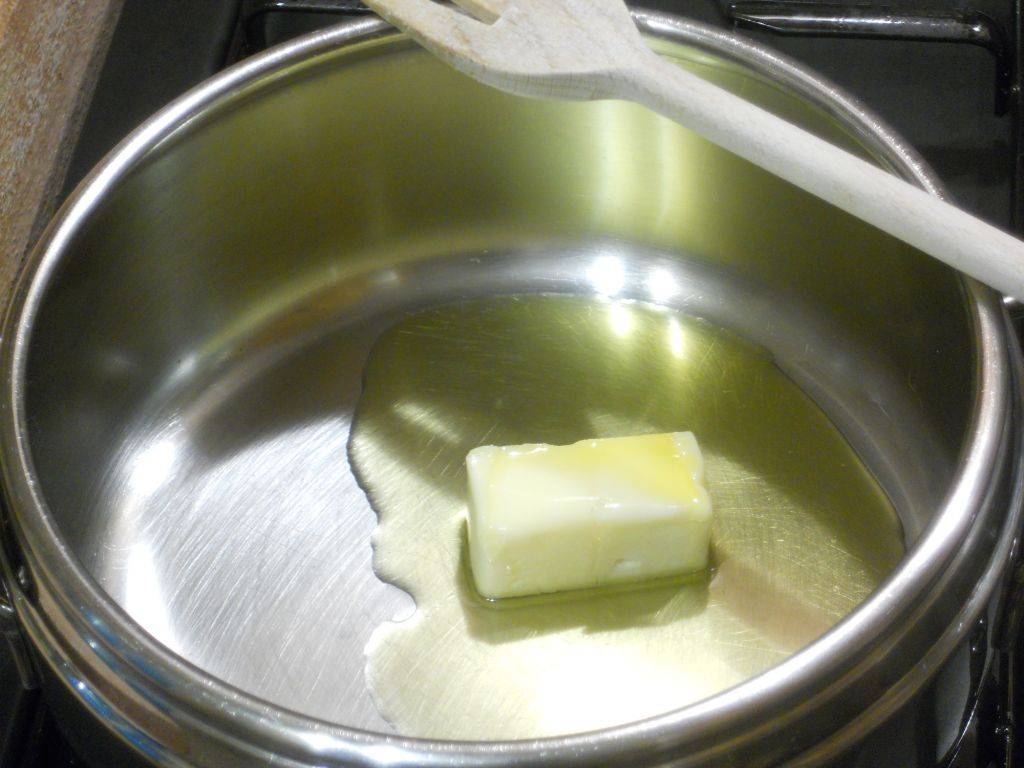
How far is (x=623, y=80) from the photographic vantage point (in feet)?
2.19

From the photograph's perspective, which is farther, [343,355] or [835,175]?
[343,355]

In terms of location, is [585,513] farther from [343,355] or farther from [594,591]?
[343,355]

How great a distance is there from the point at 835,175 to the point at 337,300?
408 millimetres

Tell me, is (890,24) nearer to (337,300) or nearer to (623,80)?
(623,80)

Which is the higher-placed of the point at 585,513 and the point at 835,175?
the point at 835,175

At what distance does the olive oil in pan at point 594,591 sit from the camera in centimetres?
67

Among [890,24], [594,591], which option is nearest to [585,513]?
[594,591]

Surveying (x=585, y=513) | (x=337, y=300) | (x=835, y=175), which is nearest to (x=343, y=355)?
(x=337, y=300)

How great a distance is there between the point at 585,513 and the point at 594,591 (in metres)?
0.06

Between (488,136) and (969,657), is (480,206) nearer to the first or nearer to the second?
(488,136)

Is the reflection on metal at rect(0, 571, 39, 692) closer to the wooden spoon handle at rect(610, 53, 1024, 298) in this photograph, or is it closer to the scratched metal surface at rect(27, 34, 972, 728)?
the scratched metal surface at rect(27, 34, 972, 728)

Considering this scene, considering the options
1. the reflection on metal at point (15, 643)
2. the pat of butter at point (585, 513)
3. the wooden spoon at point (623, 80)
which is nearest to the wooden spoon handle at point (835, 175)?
the wooden spoon at point (623, 80)

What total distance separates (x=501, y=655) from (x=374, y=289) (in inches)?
13.1

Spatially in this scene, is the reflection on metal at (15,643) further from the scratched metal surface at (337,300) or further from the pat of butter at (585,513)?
the pat of butter at (585,513)
